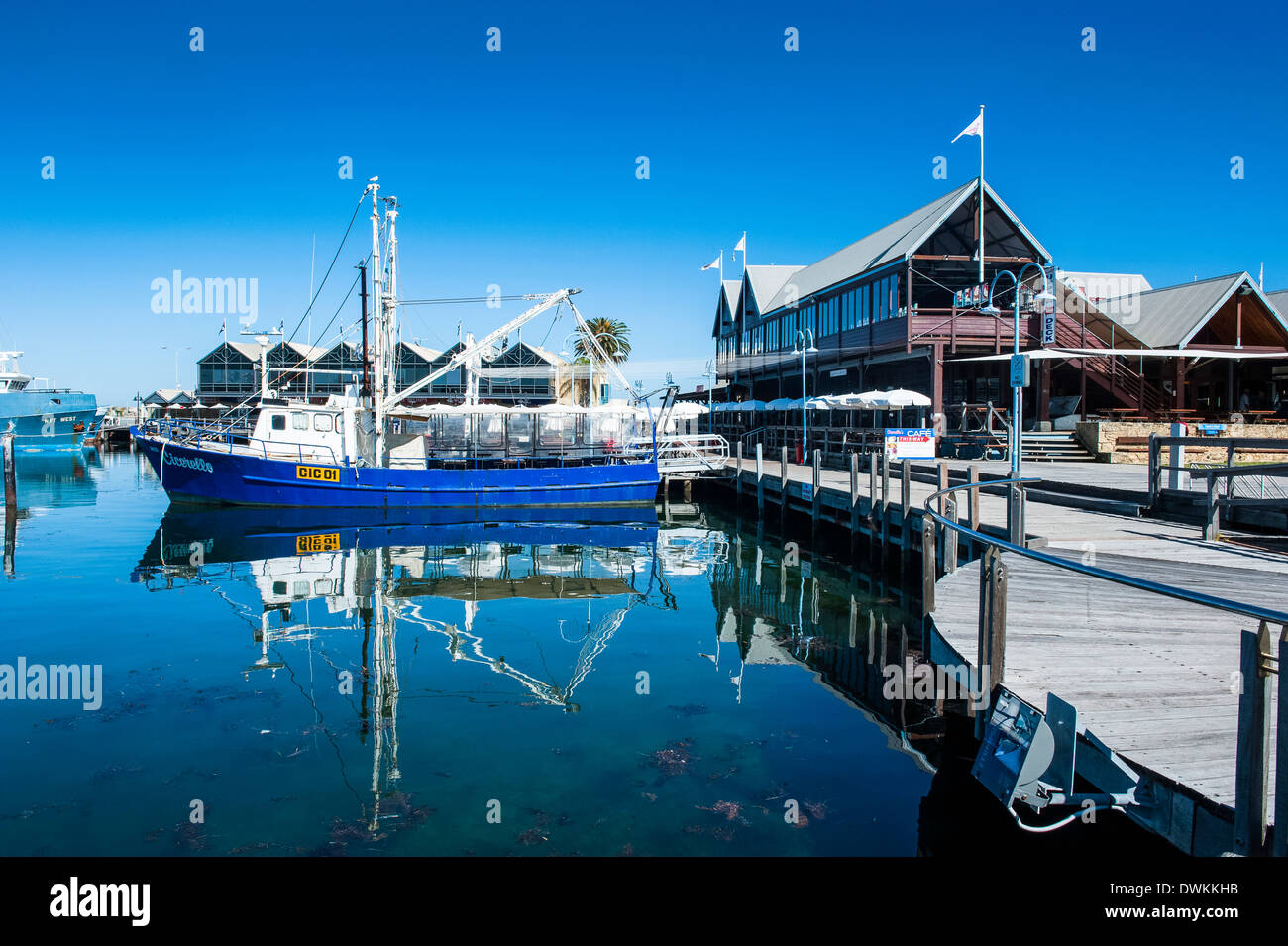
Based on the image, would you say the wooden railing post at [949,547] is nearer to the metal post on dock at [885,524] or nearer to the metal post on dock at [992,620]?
the metal post on dock at [992,620]

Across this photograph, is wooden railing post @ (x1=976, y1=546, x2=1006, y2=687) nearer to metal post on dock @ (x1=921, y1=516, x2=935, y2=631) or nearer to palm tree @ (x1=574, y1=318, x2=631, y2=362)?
metal post on dock @ (x1=921, y1=516, x2=935, y2=631)

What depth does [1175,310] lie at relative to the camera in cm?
3391

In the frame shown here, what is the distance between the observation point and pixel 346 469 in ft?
95.6

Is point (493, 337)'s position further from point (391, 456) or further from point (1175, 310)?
point (1175, 310)

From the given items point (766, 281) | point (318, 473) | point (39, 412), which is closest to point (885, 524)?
point (318, 473)

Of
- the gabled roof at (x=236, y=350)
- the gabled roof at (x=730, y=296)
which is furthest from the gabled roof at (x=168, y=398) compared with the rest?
the gabled roof at (x=730, y=296)

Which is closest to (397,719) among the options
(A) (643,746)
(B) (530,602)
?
(A) (643,746)

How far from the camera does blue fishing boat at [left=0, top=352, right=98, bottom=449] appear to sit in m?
64.6

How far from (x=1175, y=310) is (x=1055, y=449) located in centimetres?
1142

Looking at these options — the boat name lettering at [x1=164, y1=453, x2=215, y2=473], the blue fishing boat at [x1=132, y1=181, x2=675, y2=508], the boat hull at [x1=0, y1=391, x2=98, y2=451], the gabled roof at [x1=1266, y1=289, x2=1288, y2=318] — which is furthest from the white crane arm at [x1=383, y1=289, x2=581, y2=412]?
the boat hull at [x1=0, y1=391, x2=98, y2=451]
